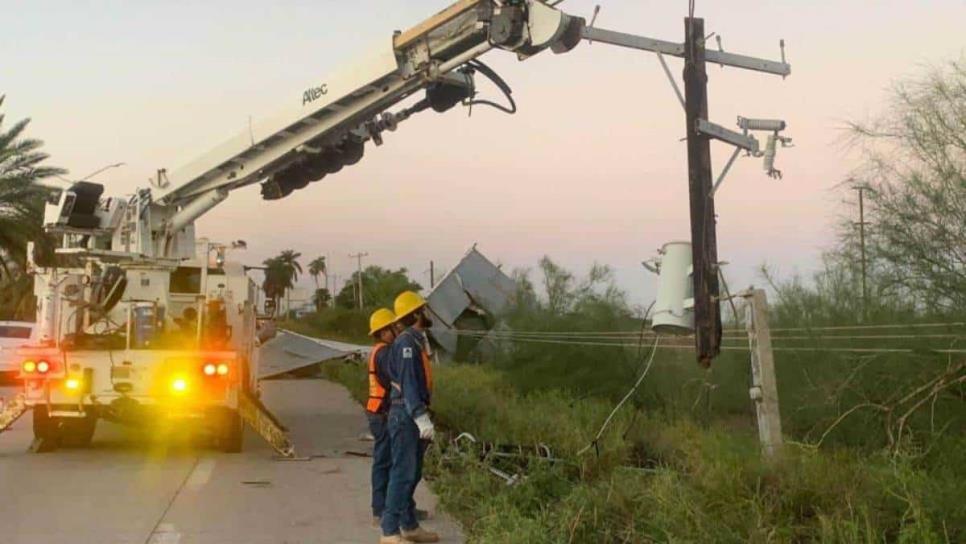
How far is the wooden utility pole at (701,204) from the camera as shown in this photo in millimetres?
8789

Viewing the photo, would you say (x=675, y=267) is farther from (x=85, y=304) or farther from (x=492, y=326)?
(x=492, y=326)

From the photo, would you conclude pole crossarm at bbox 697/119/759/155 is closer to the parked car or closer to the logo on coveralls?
the logo on coveralls

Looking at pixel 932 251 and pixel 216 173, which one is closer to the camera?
pixel 932 251

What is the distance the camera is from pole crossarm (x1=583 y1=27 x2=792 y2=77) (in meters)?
9.16

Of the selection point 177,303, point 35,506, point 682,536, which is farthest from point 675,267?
point 177,303

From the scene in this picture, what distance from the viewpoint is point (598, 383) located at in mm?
19000

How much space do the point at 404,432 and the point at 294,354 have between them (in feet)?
77.4

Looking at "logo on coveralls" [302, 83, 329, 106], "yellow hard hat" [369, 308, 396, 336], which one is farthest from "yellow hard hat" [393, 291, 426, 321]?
"logo on coveralls" [302, 83, 329, 106]

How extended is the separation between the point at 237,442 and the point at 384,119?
420 cm

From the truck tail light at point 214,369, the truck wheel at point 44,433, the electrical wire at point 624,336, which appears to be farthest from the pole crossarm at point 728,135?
the truck wheel at point 44,433

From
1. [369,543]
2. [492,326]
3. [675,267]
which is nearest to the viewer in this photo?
[369,543]

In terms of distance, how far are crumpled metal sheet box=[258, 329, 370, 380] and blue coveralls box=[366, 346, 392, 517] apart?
21.6 metres

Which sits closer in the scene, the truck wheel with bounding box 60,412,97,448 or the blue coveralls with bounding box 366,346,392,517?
the blue coveralls with bounding box 366,346,392,517

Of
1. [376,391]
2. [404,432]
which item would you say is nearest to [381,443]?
[376,391]
